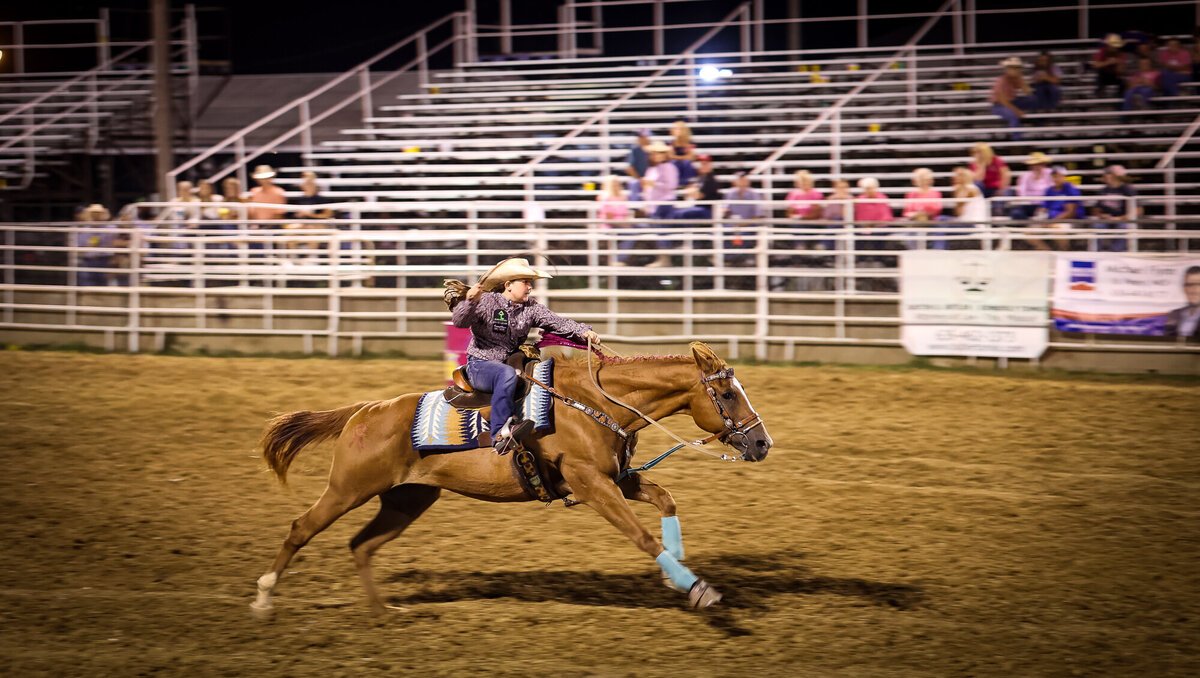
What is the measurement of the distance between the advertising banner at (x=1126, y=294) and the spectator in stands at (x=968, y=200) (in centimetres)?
111

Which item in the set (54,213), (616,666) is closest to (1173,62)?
(616,666)

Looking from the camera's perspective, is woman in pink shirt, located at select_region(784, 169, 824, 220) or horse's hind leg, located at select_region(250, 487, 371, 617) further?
woman in pink shirt, located at select_region(784, 169, 824, 220)

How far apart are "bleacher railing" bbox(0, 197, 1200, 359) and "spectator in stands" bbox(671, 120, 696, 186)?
1300 millimetres

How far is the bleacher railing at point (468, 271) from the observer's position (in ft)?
39.7

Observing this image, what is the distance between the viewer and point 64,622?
5.30 m

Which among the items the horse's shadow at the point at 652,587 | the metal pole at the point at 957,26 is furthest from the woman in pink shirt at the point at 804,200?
the horse's shadow at the point at 652,587

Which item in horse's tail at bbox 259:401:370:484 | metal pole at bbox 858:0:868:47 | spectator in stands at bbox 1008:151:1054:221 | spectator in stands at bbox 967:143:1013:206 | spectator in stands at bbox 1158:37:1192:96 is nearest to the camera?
horse's tail at bbox 259:401:370:484

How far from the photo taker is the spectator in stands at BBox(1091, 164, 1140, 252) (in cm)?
1127

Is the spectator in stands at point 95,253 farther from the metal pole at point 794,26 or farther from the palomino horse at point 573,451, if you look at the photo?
the metal pole at point 794,26

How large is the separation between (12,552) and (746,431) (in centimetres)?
411

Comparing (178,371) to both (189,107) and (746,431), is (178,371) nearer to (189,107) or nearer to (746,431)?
(746,431)

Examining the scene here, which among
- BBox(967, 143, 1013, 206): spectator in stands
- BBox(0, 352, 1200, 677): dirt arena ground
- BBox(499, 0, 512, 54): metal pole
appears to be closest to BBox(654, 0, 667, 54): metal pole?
BBox(499, 0, 512, 54): metal pole

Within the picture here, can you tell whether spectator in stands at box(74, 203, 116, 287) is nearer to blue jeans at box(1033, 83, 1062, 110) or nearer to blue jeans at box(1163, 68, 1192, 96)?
blue jeans at box(1033, 83, 1062, 110)

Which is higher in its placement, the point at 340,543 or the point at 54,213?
the point at 54,213
